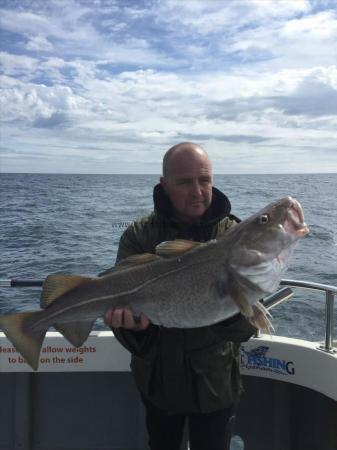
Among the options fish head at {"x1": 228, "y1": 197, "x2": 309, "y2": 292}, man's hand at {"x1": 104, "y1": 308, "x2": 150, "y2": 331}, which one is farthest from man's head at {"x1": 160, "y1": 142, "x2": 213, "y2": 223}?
man's hand at {"x1": 104, "y1": 308, "x2": 150, "y2": 331}

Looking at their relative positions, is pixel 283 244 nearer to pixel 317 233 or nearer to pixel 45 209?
pixel 317 233

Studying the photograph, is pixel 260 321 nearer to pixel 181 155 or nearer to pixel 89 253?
pixel 181 155

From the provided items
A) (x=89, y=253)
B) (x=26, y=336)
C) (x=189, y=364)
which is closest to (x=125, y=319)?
(x=189, y=364)

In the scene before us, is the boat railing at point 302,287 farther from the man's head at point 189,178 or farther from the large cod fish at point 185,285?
the man's head at point 189,178

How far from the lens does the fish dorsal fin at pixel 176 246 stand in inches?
107

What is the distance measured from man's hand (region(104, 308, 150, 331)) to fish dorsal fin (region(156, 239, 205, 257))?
0.41m

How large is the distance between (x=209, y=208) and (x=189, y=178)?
0.28m

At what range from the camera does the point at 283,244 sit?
250 centimetres

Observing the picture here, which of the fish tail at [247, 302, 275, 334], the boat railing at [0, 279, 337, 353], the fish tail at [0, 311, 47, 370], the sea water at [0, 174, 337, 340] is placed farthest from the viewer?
the sea water at [0, 174, 337, 340]

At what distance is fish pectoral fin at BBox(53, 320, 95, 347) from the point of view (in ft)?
9.39

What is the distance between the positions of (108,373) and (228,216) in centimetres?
254

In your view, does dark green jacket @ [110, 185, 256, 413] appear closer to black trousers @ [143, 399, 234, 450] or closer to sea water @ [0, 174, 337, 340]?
black trousers @ [143, 399, 234, 450]

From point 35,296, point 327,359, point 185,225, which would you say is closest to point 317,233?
point 35,296

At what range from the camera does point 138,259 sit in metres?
2.80
